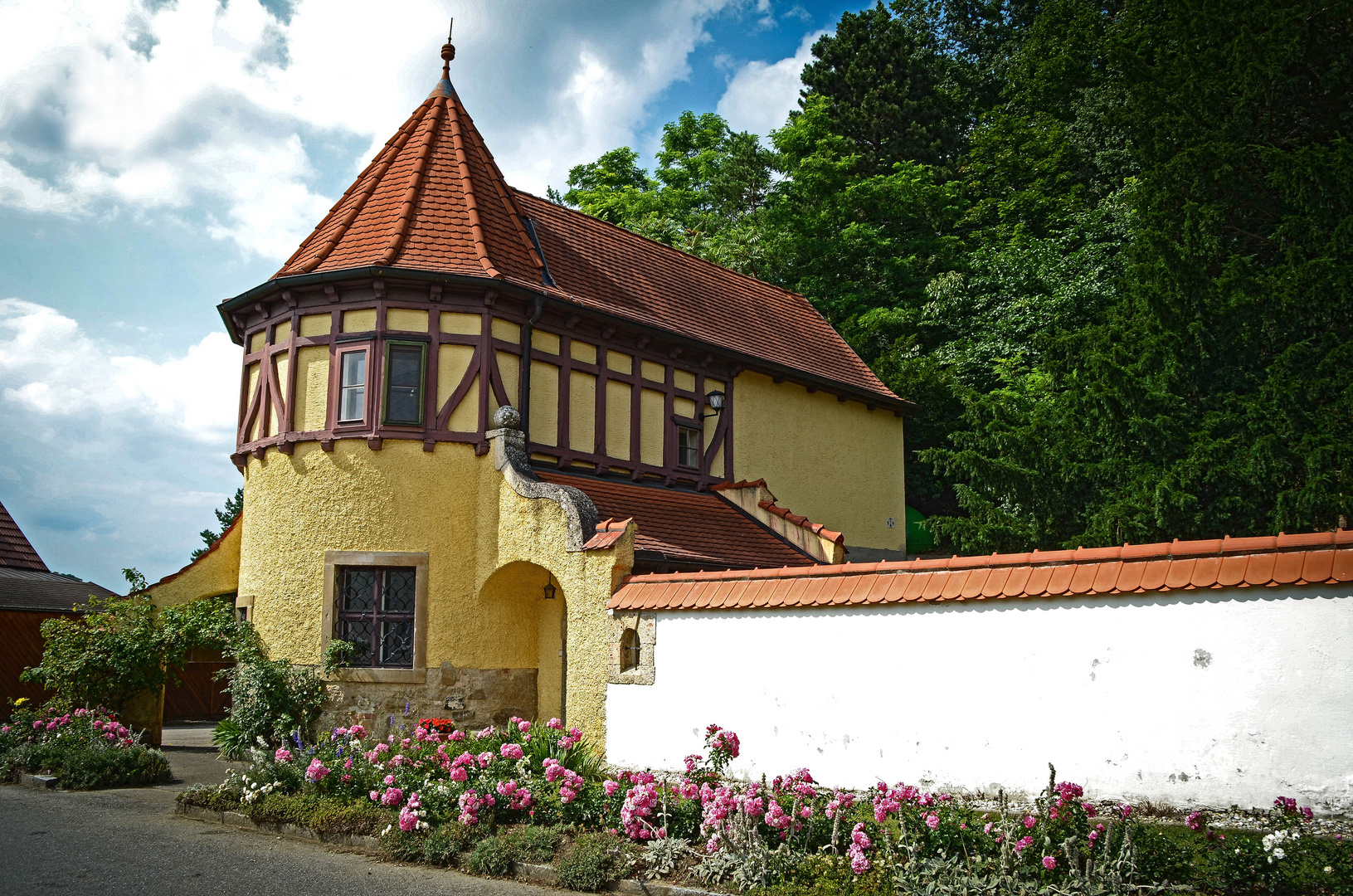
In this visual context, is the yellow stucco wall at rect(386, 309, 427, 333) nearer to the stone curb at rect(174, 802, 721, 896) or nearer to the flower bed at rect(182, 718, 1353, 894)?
the flower bed at rect(182, 718, 1353, 894)

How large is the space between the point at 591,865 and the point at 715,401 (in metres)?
10.7

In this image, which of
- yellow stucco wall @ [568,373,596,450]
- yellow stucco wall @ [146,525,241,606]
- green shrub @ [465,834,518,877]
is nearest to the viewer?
green shrub @ [465,834,518,877]

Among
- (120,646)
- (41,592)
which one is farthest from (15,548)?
(120,646)

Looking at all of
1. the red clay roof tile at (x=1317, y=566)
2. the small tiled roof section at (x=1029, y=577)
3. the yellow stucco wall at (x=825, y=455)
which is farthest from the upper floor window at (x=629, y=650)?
the yellow stucco wall at (x=825, y=455)

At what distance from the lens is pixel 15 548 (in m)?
22.1

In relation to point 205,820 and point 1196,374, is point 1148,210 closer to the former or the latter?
point 1196,374

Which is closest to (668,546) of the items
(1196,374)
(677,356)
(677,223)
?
(677,356)

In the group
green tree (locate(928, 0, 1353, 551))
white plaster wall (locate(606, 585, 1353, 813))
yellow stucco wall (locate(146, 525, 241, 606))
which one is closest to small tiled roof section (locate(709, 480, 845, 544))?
green tree (locate(928, 0, 1353, 551))

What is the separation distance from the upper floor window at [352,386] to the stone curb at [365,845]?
531 centimetres

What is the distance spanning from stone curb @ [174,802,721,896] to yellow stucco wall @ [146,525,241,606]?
21.7ft

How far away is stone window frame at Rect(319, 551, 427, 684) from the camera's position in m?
12.8

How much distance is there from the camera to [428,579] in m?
13.1

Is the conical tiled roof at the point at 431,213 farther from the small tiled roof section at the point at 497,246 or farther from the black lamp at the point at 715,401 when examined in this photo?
the black lamp at the point at 715,401

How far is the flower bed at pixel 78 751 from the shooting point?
11.4 meters
